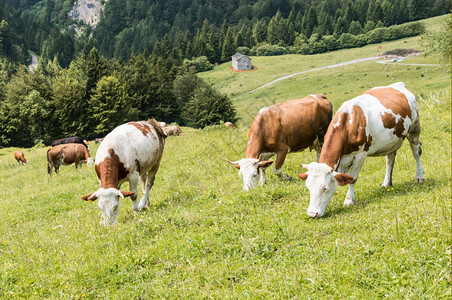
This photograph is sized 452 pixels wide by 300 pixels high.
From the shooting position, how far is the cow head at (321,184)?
24.3 ft

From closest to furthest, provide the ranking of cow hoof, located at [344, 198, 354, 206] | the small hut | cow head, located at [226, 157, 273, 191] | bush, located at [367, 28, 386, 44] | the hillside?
cow hoof, located at [344, 198, 354, 206], cow head, located at [226, 157, 273, 191], the hillside, the small hut, bush, located at [367, 28, 386, 44]

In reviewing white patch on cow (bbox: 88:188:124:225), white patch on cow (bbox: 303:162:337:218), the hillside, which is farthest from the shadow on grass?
the hillside

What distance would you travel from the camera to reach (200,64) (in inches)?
5192

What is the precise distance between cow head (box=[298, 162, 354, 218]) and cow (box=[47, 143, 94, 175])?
19484mm

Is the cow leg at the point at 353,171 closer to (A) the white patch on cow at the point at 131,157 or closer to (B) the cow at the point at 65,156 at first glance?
(A) the white patch on cow at the point at 131,157

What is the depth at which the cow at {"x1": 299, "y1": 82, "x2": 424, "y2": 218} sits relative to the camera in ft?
24.6

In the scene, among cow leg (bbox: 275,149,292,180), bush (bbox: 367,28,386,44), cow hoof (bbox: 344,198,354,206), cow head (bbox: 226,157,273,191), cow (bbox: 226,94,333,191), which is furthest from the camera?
bush (bbox: 367,28,386,44)

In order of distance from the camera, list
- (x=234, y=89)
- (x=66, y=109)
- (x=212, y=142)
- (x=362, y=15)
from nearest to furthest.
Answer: (x=212, y=142) → (x=66, y=109) → (x=234, y=89) → (x=362, y=15)

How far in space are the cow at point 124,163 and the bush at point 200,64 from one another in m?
123

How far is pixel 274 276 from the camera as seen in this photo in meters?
5.18

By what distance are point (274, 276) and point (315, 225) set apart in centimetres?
206

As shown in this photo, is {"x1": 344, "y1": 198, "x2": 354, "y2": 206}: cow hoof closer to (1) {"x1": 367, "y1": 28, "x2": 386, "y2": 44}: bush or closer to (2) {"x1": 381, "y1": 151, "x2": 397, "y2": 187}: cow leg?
(2) {"x1": 381, "y1": 151, "x2": 397, "y2": 187}: cow leg

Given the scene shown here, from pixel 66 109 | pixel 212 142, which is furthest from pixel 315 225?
pixel 66 109

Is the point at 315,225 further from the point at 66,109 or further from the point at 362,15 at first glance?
the point at 362,15
